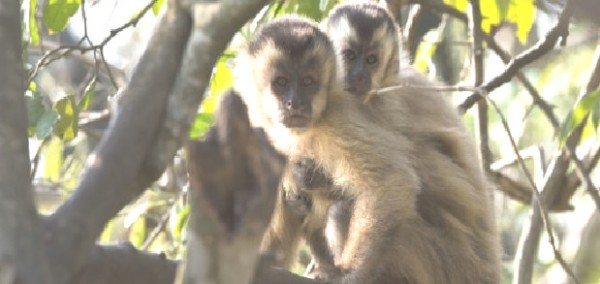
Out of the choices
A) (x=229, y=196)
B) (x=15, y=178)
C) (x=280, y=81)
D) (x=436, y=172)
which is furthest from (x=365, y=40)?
(x=15, y=178)

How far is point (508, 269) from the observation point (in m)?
8.72

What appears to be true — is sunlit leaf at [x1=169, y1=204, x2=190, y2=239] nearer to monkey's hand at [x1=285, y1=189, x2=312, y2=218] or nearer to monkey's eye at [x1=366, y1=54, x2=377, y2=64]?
monkey's hand at [x1=285, y1=189, x2=312, y2=218]

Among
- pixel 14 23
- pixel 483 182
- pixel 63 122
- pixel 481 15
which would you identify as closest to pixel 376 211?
pixel 483 182

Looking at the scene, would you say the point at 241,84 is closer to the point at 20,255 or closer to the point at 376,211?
the point at 376,211

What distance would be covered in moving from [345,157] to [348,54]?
114 centimetres

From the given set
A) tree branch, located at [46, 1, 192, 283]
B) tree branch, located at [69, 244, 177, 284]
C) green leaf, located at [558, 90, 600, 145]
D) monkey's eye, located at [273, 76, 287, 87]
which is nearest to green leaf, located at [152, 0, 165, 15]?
monkey's eye, located at [273, 76, 287, 87]

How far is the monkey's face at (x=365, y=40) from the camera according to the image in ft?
20.6

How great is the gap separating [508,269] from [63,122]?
4.48m

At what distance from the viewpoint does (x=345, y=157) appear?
539cm

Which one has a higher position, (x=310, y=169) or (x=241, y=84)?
(x=241, y=84)

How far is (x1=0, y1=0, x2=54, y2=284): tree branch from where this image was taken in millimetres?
2463

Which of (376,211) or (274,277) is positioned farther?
(376,211)

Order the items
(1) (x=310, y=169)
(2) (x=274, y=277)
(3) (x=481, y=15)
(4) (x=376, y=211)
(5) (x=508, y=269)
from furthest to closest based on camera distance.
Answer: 1. (5) (x=508, y=269)
2. (3) (x=481, y=15)
3. (1) (x=310, y=169)
4. (4) (x=376, y=211)
5. (2) (x=274, y=277)

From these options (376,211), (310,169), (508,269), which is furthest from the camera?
(508,269)
